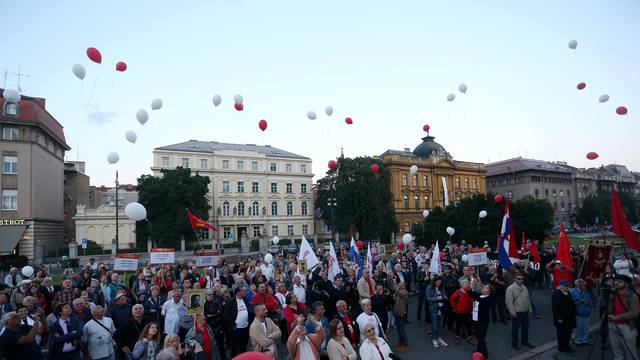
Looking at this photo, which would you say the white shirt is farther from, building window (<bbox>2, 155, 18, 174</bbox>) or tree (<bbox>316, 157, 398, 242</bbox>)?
tree (<bbox>316, 157, 398, 242</bbox>)

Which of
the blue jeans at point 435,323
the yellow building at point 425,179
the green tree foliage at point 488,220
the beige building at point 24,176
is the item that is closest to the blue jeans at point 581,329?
the blue jeans at point 435,323

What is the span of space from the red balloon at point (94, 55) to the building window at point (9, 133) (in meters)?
34.1

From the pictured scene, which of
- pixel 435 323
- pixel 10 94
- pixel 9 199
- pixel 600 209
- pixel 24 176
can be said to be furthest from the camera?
pixel 600 209

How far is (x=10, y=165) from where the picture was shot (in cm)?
3953

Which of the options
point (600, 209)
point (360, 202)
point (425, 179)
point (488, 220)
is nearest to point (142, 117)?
point (488, 220)

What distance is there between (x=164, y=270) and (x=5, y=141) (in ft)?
119

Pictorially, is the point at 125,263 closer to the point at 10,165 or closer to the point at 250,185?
the point at 10,165

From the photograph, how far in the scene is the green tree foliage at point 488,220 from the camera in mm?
29547

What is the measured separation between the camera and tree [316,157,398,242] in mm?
56406

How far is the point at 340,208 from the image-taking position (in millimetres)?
57469

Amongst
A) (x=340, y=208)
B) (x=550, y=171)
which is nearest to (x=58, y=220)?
(x=340, y=208)

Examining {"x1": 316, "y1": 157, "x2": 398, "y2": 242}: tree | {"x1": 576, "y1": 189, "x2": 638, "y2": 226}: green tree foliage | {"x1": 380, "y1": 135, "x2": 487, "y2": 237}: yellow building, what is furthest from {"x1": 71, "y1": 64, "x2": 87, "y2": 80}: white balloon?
{"x1": 576, "y1": 189, "x2": 638, "y2": 226}: green tree foliage

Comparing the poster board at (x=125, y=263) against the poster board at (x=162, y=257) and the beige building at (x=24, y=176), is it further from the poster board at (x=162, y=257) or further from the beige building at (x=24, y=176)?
the beige building at (x=24, y=176)

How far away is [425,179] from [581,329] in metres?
62.3
